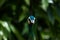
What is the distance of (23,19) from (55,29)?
0.28 metres

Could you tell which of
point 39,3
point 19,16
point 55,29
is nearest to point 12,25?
point 19,16

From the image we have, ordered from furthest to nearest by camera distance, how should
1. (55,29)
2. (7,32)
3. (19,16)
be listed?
(55,29)
(19,16)
(7,32)

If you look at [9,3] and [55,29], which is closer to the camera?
[9,3]

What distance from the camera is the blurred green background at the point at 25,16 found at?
129cm

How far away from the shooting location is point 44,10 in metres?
1.34

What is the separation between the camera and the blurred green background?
129 centimetres

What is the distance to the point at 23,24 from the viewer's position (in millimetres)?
1341

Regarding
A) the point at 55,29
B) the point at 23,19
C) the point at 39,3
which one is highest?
the point at 39,3

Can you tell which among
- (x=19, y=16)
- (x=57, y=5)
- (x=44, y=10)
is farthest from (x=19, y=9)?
(x=57, y=5)

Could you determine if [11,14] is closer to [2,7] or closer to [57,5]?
[2,7]

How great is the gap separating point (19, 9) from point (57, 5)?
11.4 inches

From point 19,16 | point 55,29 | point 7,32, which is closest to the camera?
point 7,32

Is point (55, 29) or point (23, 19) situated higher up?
point (23, 19)

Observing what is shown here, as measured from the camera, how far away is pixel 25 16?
4.27 ft
